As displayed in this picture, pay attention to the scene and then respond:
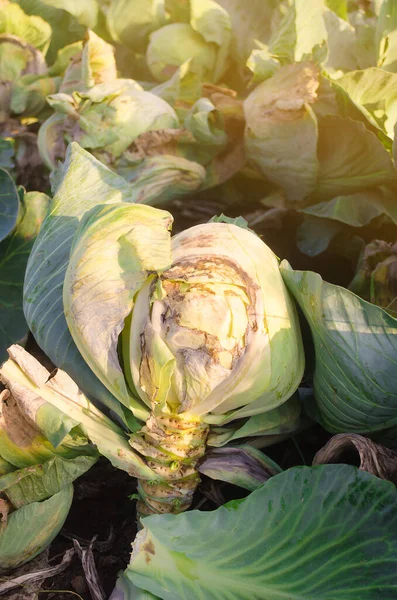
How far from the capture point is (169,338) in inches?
38.1

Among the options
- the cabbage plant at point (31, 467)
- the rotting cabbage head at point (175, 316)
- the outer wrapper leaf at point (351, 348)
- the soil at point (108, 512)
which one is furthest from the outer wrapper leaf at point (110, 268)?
the soil at point (108, 512)

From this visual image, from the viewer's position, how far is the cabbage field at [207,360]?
962 millimetres

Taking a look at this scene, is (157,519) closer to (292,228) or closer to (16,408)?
(16,408)

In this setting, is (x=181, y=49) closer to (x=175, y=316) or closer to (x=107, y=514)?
(x=175, y=316)

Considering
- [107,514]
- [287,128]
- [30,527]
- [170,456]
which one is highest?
[287,128]

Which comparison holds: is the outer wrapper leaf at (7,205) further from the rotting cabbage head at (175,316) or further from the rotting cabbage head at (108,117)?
the rotting cabbage head at (175,316)

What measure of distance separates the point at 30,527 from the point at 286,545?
0.44 metres

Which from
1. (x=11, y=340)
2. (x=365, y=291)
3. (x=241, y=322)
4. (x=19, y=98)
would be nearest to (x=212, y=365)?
(x=241, y=322)

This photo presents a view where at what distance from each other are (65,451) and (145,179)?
79 centimetres

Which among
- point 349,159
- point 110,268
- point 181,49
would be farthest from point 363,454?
point 181,49

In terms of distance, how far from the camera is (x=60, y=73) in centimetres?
216

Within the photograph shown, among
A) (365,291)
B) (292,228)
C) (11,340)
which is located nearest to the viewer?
(365,291)

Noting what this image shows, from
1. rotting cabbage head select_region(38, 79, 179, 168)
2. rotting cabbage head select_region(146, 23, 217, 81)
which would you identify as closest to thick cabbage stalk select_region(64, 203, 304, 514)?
rotting cabbage head select_region(38, 79, 179, 168)

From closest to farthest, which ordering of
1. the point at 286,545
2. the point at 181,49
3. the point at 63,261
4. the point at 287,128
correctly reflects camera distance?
the point at 286,545
the point at 63,261
the point at 287,128
the point at 181,49
